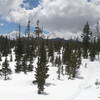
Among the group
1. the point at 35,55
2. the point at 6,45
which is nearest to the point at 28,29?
the point at 6,45

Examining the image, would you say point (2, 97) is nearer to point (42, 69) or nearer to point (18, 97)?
point (18, 97)

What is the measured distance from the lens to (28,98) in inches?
1324

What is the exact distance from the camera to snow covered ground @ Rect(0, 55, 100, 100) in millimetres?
34969

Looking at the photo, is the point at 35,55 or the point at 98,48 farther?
the point at 98,48

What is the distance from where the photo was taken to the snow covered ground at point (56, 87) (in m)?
35.0

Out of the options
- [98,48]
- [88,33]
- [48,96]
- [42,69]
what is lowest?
[48,96]

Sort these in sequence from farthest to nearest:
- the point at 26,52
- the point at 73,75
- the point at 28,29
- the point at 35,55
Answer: the point at 28,29 → the point at 35,55 → the point at 26,52 → the point at 73,75

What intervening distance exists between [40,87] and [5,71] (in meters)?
18.0

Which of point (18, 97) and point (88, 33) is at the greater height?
point (88, 33)

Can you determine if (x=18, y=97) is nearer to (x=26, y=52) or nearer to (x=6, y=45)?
(x=26, y=52)

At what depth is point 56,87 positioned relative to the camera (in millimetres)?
44938

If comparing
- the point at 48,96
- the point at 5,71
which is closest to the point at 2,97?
the point at 48,96

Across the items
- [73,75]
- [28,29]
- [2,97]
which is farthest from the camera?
[28,29]

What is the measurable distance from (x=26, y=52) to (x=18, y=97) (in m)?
36.6
